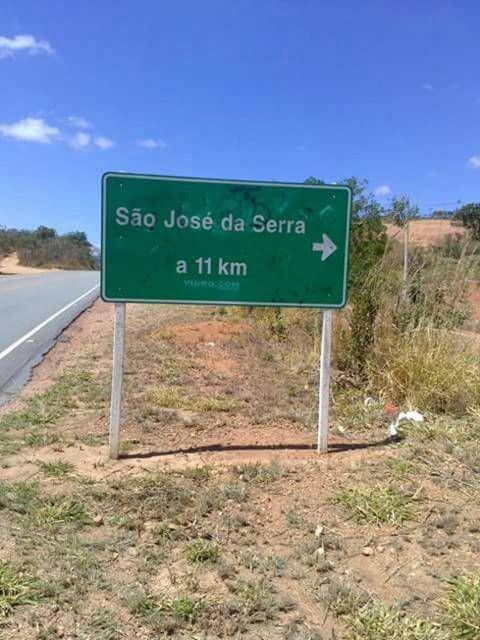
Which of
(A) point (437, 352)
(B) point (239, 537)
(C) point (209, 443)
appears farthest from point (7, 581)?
(A) point (437, 352)

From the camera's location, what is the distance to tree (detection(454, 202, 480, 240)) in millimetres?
7119

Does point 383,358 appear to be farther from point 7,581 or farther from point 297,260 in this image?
point 7,581

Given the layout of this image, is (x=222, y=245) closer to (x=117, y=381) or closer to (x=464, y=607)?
(x=117, y=381)

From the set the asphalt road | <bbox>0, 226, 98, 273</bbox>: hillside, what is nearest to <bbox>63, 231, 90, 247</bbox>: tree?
<bbox>0, 226, 98, 273</bbox>: hillside

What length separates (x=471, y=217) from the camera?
44.1 ft

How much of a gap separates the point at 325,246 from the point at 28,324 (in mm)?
10037

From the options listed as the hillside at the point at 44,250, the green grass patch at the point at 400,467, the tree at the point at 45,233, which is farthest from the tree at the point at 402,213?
the tree at the point at 45,233

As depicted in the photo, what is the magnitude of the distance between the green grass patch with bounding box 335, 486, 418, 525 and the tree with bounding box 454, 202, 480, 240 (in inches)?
158

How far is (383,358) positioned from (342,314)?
1.46 metres

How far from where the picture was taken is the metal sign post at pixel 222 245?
4.08m

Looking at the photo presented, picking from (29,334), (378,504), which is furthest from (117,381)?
(29,334)

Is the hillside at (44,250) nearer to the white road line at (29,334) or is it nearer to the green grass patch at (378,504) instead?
the white road line at (29,334)

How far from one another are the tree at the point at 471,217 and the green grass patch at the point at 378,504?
401 cm

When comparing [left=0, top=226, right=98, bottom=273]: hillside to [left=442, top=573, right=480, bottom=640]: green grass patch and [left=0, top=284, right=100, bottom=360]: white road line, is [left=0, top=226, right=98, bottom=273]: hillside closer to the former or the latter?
[left=0, top=284, right=100, bottom=360]: white road line
